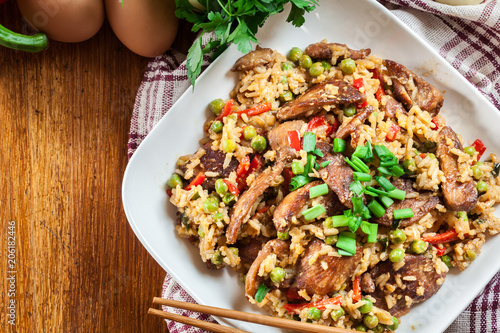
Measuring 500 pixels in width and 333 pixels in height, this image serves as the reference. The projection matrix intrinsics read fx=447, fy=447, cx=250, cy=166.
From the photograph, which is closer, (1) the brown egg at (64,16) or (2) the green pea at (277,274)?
(2) the green pea at (277,274)

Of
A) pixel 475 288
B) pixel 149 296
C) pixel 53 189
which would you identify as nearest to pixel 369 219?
pixel 475 288

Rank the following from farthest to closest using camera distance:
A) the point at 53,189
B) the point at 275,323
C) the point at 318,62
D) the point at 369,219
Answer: the point at 53,189, the point at 318,62, the point at 369,219, the point at 275,323

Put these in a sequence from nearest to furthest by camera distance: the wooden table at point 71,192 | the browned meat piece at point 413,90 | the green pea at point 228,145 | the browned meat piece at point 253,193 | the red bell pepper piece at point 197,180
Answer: the browned meat piece at point 253,193 → the green pea at point 228,145 → the red bell pepper piece at point 197,180 → the browned meat piece at point 413,90 → the wooden table at point 71,192

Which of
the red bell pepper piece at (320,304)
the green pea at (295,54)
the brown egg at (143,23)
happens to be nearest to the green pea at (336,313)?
the red bell pepper piece at (320,304)

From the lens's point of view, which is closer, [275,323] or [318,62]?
[275,323]

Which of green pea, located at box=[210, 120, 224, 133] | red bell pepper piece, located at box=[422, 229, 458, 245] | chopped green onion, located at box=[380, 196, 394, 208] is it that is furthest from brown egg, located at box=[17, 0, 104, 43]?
red bell pepper piece, located at box=[422, 229, 458, 245]

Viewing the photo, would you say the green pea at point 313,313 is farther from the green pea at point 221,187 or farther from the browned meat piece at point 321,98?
the browned meat piece at point 321,98

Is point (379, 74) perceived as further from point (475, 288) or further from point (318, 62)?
point (475, 288)
